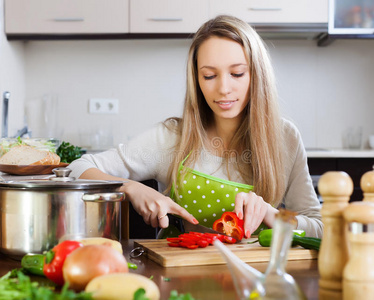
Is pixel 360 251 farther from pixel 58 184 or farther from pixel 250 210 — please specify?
pixel 250 210

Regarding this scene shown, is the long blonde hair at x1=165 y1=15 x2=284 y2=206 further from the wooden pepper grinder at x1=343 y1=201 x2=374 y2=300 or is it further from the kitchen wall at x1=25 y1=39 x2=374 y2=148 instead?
the kitchen wall at x1=25 y1=39 x2=374 y2=148

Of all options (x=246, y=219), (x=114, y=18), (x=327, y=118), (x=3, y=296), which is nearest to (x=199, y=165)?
(x=246, y=219)

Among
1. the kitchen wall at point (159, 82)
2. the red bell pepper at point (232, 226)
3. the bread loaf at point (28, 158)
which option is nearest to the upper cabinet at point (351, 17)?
the kitchen wall at point (159, 82)

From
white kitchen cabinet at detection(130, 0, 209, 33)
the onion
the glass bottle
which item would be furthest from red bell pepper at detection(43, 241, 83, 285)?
white kitchen cabinet at detection(130, 0, 209, 33)

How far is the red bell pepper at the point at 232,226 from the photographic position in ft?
4.08

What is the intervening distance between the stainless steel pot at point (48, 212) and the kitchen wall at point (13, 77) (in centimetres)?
240

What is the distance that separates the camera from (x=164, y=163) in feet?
6.10

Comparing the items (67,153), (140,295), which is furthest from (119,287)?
(67,153)

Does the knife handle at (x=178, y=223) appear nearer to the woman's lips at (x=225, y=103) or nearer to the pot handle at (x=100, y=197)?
the woman's lips at (x=225, y=103)

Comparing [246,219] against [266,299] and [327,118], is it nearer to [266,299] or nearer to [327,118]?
[266,299]

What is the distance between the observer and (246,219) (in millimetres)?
1290

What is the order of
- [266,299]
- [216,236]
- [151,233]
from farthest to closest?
[151,233] → [216,236] → [266,299]

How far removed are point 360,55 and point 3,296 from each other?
329 centimetres

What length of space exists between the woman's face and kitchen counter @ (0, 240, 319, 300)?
0.71 meters
